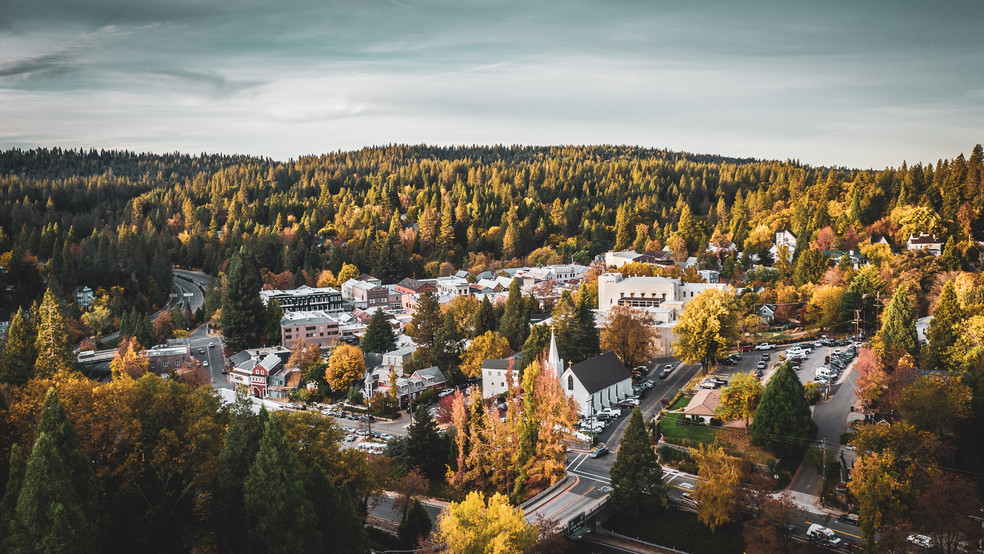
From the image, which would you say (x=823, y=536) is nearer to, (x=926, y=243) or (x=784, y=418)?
(x=784, y=418)

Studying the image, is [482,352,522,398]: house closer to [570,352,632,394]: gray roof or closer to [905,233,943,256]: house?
[570,352,632,394]: gray roof

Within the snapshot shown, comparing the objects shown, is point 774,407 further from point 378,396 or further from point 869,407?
point 378,396

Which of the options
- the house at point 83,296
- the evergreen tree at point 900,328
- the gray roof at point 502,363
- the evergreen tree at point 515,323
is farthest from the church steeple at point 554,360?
the house at point 83,296

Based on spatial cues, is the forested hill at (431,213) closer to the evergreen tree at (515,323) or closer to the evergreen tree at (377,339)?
the evergreen tree at (515,323)

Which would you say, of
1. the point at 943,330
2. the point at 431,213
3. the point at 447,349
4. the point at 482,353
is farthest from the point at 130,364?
the point at 431,213

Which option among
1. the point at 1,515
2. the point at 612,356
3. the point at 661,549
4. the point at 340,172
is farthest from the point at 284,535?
the point at 340,172
